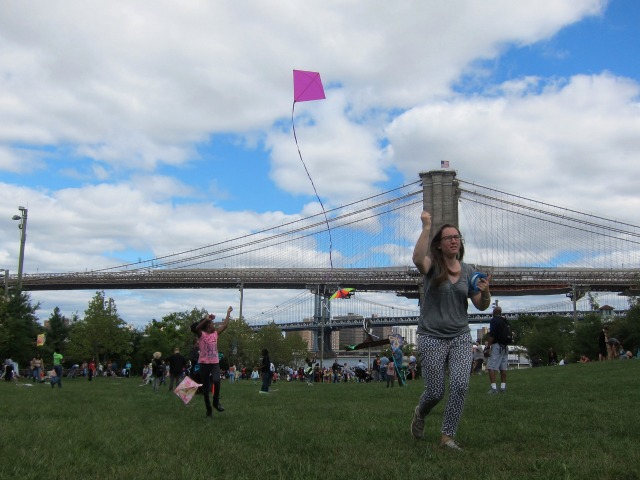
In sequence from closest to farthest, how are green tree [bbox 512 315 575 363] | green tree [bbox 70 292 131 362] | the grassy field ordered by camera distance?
the grassy field → green tree [bbox 70 292 131 362] → green tree [bbox 512 315 575 363]

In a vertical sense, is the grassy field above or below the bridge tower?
below

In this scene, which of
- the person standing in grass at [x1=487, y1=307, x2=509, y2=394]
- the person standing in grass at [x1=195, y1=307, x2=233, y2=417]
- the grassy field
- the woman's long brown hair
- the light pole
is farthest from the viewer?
the light pole

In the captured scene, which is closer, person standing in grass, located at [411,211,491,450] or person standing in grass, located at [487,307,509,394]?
person standing in grass, located at [411,211,491,450]

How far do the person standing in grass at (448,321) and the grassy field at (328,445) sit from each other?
49cm

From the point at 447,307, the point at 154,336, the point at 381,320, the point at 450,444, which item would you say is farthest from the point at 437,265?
the point at 381,320

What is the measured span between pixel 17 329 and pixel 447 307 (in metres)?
40.6

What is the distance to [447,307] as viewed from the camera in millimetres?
6270

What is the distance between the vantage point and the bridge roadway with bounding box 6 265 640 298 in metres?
60.8

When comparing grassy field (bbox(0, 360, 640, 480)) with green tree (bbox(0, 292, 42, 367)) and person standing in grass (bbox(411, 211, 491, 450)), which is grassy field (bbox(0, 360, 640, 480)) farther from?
green tree (bbox(0, 292, 42, 367))

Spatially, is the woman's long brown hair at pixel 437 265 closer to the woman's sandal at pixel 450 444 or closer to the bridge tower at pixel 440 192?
the woman's sandal at pixel 450 444

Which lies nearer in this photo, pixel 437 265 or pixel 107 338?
pixel 437 265

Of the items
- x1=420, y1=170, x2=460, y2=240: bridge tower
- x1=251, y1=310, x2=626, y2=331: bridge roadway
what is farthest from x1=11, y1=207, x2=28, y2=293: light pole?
x1=251, y1=310, x2=626, y2=331: bridge roadway

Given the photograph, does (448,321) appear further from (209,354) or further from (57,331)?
(57,331)

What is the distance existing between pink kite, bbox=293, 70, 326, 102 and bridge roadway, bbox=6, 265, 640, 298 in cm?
4549
